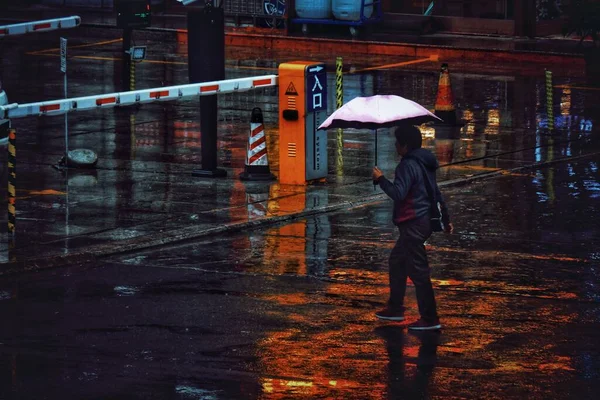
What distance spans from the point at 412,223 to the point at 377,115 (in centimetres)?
210

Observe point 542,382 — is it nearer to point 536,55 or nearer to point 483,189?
point 483,189

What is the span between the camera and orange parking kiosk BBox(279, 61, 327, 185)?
18062 millimetres

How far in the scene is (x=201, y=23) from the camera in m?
18.5

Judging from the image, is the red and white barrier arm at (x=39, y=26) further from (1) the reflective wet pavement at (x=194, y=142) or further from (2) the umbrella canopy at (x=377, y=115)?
(2) the umbrella canopy at (x=377, y=115)

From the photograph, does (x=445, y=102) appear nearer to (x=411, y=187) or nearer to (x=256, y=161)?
(x=256, y=161)

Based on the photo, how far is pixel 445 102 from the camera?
76.6 feet

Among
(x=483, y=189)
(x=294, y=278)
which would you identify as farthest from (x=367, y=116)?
(x=483, y=189)

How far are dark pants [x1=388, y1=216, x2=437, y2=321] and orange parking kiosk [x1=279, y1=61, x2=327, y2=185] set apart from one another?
22.0ft

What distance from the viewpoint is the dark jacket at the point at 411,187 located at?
11.2m

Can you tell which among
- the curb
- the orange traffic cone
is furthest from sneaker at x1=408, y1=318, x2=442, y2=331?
the orange traffic cone

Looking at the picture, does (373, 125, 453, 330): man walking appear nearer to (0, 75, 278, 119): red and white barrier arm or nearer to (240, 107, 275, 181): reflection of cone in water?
(240, 107, 275, 181): reflection of cone in water

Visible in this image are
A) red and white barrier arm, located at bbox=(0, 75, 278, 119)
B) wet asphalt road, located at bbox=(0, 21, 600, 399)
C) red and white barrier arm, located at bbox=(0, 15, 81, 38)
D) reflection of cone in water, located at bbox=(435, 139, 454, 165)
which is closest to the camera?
wet asphalt road, located at bbox=(0, 21, 600, 399)

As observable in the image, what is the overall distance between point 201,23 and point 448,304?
25.1 ft

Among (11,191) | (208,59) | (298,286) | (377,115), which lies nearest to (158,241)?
(11,191)
